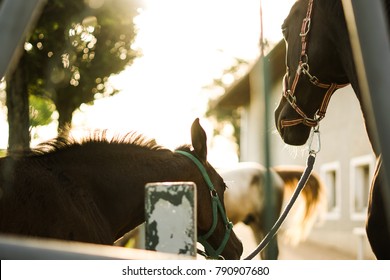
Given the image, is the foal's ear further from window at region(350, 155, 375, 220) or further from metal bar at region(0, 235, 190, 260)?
window at region(350, 155, 375, 220)

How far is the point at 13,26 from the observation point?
74cm

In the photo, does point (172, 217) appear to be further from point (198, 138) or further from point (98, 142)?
point (198, 138)

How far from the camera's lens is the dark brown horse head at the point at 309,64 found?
7.20 feet

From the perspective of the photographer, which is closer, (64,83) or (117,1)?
(64,83)

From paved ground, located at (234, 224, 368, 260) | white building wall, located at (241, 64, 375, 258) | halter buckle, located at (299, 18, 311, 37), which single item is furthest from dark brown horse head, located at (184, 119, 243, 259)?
white building wall, located at (241, 64, 375, 258)

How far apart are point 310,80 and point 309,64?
7 cm

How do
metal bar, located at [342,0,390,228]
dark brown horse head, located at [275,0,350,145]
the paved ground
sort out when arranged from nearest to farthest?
metal bar, located at [342,0,390,228], dark brown horse head, located at [275,0,350,145], the paved ground

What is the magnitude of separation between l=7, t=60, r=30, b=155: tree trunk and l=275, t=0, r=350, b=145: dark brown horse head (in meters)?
3.54

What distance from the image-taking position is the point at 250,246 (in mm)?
7316

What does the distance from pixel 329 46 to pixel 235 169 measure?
16.0 feet

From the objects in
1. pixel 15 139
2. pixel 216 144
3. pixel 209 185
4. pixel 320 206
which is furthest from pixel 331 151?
pixel 216 144

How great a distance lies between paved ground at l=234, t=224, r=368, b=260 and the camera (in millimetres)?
7477

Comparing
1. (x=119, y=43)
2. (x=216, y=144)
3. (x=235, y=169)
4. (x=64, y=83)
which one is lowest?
(x=235, y=169)
